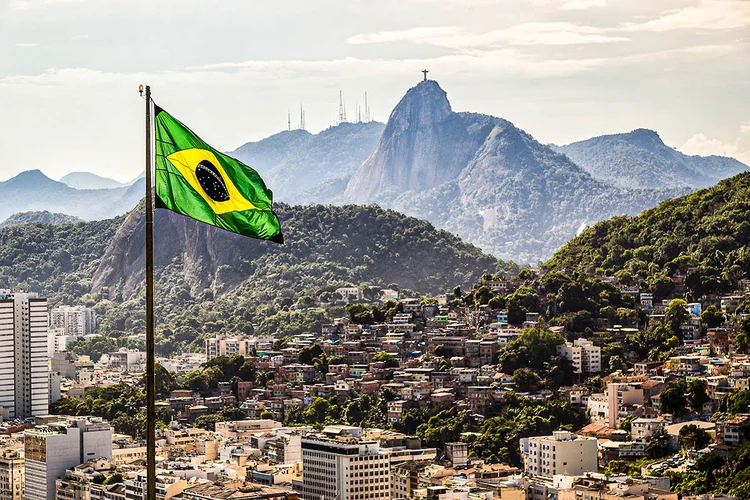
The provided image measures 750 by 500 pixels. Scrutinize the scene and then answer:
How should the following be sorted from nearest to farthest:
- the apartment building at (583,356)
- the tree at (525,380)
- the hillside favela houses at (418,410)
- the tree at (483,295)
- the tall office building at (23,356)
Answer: the hillside favela houses at (418,410) → the tree at (525,380) → the apartment building at (583,356) → the tall office building at (23,356) → the tree at (483,295)

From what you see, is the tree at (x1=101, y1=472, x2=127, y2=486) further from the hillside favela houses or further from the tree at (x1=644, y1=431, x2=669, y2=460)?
the tree at (x1=644, y1=431, x2=669, y2=460)

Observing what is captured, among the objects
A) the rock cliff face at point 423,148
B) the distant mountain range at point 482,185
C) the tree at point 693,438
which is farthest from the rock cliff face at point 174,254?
the rock cliff face at point 423,148

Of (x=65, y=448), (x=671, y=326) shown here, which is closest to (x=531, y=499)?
(x=65, y=448)

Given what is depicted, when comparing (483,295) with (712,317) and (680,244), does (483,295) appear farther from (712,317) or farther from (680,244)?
(712,317)

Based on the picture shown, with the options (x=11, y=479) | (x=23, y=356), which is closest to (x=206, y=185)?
(x=11, y=479)

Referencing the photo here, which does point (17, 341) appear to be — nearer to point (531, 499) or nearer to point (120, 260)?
point (531, 499)

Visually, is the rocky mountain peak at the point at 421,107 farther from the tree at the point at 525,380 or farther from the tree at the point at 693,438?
the tree at the point at 693,438
